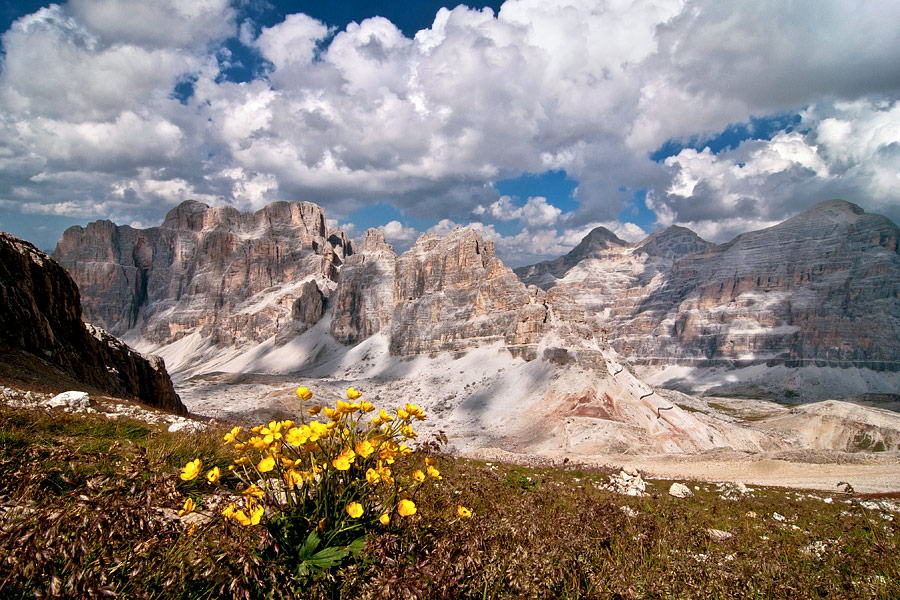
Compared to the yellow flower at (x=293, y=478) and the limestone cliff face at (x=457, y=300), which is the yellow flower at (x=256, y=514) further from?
the limestone cliff face at (x=457, y=300)

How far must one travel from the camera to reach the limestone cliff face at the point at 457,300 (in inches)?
3964

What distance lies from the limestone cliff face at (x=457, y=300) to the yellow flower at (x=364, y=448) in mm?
86574

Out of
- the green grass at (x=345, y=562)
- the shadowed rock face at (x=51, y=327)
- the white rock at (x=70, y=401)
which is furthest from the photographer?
the shadowed rock face at (x=51, y=327)

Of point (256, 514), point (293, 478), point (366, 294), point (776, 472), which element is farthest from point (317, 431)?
point (366, 294)

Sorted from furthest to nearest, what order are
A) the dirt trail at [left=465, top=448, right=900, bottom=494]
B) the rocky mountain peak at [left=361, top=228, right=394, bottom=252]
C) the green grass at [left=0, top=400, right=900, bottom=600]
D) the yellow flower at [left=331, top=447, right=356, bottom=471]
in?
the rocky mountain peak at [left=361, top=228, right=394, bottom=252] → the dirt trail at [left=465, top=448, right=900, bottom=494] → the yellow flower at [left=331, top=447, right=356, bottom=471] → the green grass at [left=0, top=400, right=900, bottom=600]

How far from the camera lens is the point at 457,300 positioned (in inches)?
4801

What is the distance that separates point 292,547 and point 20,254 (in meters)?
25.6

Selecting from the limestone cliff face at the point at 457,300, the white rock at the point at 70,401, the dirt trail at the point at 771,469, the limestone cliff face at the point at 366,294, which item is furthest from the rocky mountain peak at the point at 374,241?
the white rock at the point at 70,401

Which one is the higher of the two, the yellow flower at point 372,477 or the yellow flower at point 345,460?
the yellow flower at point 345,460

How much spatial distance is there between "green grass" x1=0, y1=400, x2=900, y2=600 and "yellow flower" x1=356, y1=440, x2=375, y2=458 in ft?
2.03

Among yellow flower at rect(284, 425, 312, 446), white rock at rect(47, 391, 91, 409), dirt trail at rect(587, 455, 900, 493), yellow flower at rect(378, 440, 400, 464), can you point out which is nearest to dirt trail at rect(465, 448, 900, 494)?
dirt trail at rect(587, 455, 900, 493)

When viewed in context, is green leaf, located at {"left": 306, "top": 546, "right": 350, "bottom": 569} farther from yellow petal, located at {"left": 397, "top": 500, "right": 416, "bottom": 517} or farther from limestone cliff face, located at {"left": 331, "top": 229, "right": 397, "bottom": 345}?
limestone cliff face, located at {"left": 331, "top": 229, "right": 397, "bottom": 345}

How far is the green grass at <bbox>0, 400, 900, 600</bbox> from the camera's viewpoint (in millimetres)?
2549

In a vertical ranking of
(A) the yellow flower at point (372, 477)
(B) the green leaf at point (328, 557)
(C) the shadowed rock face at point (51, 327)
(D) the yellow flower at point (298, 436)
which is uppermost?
(C) the shadowed rock face at point (51, 327)
